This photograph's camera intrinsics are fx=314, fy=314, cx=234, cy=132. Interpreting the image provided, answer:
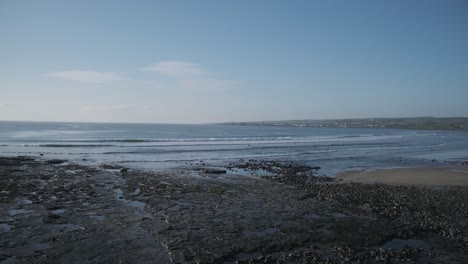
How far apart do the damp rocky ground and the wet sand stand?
155 inches

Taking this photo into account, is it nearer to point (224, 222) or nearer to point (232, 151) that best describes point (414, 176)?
point (224, 222)

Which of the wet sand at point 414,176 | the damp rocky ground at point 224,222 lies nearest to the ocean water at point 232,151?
the wet sand at point 414,176

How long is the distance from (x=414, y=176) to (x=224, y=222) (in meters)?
20.2

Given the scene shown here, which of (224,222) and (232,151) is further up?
(224,222)

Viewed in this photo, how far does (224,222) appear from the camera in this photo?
13.4 m

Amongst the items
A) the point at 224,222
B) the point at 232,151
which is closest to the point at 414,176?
the point at 224,222

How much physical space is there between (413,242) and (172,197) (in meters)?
Answer: 11.9

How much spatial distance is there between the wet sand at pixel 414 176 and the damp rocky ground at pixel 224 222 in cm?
395

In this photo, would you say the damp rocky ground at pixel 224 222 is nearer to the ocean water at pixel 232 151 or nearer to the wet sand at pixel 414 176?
the wet sand at pixel 414 176

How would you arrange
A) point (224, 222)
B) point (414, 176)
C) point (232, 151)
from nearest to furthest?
point (224, 222) → point (414, 176) → point (232, 151)

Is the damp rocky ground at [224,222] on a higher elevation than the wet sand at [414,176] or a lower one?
higher

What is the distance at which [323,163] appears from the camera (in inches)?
1407

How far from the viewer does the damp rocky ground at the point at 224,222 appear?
32.6 feet

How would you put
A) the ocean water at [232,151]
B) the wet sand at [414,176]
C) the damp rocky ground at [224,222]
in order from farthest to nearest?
the ocean water at [232,151] < the wet sand at [414,176] < the damp rocky ground at [224,222]
